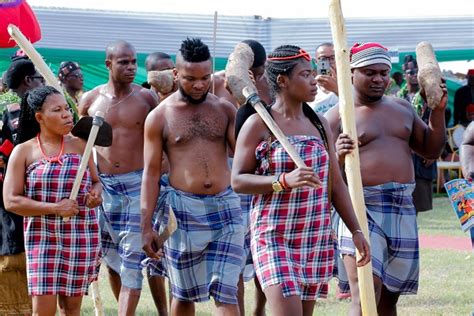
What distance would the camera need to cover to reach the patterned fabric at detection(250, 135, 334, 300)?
630 cm

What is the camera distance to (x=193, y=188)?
711 centimetres

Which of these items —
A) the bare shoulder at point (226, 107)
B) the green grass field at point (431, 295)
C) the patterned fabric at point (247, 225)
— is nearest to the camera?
the bare shoulder at point (226, 107)

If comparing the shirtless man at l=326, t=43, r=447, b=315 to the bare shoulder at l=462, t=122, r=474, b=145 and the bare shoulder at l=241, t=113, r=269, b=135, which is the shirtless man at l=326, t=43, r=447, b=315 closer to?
the bare shoulder at l=462, t=122, r=474, b=145

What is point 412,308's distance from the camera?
9570 mm

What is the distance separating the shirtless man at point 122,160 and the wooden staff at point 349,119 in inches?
97.3

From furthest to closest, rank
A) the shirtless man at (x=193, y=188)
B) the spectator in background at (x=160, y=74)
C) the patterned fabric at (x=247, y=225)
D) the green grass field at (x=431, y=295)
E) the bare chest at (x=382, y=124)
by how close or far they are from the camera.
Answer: the green grass field at (x=431, y=295)
the spectator in background at (x=160, y=74)
the patterned fabric at (x=247, y=225)
the bare chest at (x=382, y=124)
the shirtless man at (x=193, y=188)

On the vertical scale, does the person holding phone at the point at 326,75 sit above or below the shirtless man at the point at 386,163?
above

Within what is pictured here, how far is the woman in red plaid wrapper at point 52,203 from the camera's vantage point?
7020mm

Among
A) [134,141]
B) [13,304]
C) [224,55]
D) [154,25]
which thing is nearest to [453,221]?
[224,55]

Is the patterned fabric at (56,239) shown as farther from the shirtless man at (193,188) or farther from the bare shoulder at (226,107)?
the bare shoulder at (226,107)

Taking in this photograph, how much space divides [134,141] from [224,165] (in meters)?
1.80

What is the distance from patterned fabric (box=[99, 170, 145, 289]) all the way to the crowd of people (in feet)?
3.12

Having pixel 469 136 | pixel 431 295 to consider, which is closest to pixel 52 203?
pixel 469 136

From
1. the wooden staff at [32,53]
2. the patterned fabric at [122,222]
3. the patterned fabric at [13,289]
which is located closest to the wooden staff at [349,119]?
the wooden staff at [32,53]
